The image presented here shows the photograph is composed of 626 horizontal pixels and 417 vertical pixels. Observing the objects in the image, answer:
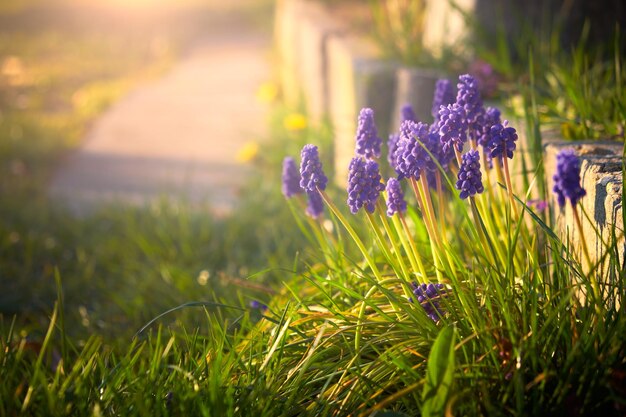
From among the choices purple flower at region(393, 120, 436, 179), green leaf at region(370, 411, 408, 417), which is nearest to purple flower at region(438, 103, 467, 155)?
purple flower at region(393, 120, 436, 179)

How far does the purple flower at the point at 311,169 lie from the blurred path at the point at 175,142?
2444mm

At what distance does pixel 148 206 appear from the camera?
404cm

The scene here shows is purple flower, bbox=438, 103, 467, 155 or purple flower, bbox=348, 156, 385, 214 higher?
purple flower, bbox=438, 103, 467, 155

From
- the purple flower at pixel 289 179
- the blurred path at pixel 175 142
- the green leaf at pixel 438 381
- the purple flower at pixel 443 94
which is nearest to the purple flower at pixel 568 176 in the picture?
the green leaf at pixel 438 381

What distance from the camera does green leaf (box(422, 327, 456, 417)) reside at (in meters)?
1.44

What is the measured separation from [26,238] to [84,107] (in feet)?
11.0

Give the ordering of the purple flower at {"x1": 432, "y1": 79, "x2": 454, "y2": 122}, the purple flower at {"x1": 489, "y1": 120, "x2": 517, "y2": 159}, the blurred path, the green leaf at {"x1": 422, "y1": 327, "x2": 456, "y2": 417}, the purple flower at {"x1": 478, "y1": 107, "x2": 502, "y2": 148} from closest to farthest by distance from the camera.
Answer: the green leaf at {"x1": 422, "y1": 327, "x2": 456, "y2": 417}, the purple flower at {"x1": 489, "y1": 120, "x2": 517, "y2": 159}, the purple flower at {"x1": 478, "y1": 107, "x2": 502, "y2": 148}, the purple flower at {"x1": 432, "y1": 79, "x2": 454, "y2": 122}, the blurred path

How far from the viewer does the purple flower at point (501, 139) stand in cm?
175

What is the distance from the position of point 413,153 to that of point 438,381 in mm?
566

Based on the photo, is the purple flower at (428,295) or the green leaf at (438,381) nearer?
the green leaf at (438,381)

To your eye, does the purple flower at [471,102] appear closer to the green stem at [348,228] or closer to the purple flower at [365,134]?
the purple flower at [365,134]

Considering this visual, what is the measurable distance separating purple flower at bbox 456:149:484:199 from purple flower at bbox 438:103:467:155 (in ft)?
0.43

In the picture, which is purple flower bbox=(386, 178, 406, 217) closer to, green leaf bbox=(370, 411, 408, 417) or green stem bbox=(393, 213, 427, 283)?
green stem bbox=(393, 213, 427, 283)

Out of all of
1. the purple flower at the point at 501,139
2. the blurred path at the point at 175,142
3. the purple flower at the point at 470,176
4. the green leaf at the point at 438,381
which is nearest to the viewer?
the green leaf at the point at 438,381
